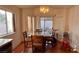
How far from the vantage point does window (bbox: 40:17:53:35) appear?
3.01m

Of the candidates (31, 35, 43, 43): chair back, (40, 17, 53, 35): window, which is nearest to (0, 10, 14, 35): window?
(31, 35, 43, 43): chair back

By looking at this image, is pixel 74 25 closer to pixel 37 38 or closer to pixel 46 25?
pixel 46 25

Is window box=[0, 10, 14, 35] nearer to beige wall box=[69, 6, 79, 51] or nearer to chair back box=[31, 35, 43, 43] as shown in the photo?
chair back box=[31, 35, 43, 43]

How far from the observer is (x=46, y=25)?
3043 mm

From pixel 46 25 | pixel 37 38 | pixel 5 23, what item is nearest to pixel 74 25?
pixel 46 25

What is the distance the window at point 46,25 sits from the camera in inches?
119

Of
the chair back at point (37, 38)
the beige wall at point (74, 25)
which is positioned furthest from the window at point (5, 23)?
the beige wall at point (74, 25)

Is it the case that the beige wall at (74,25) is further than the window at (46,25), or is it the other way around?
the beige wall at (74,25)

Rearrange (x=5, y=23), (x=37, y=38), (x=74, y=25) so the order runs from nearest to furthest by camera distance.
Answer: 1. (x=5, y=23)
2. (x=37, y=38)
3. (x=74, y=25)

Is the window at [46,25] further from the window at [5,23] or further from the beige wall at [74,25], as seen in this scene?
the window at [5,23]
